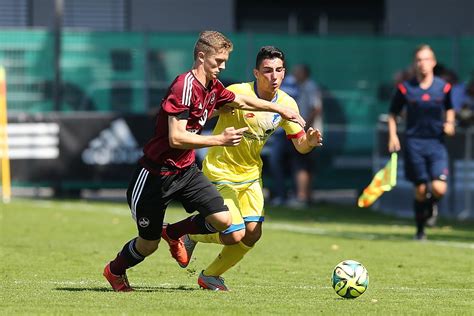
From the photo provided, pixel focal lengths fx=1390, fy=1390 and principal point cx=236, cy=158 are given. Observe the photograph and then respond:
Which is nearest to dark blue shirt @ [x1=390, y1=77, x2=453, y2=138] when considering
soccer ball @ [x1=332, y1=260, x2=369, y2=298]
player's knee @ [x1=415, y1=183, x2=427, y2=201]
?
player's knee @ [x1=415, y1=183, x2=427, y2=201]

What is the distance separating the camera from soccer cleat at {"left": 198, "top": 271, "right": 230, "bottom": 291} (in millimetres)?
11344

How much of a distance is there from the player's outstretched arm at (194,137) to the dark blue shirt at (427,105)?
6.91 meters

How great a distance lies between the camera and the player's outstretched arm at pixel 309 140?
36.1ft

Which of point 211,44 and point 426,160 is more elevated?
point 211,44

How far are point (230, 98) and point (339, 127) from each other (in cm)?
1548

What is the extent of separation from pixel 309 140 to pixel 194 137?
1341 millimetres

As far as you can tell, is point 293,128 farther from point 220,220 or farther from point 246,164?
point 220,220

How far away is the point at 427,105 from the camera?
16.7m

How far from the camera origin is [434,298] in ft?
35.8

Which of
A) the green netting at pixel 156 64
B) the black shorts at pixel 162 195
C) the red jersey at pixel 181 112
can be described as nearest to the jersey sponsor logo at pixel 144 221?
the black shorts at pixel 162 195

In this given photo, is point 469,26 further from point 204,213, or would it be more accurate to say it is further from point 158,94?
point 204,213

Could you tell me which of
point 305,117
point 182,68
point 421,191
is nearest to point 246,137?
point 421,191

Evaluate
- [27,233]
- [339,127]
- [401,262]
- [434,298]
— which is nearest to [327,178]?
[339,127]

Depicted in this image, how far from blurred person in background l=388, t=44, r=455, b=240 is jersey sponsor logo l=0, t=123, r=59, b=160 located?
940 centimetres
